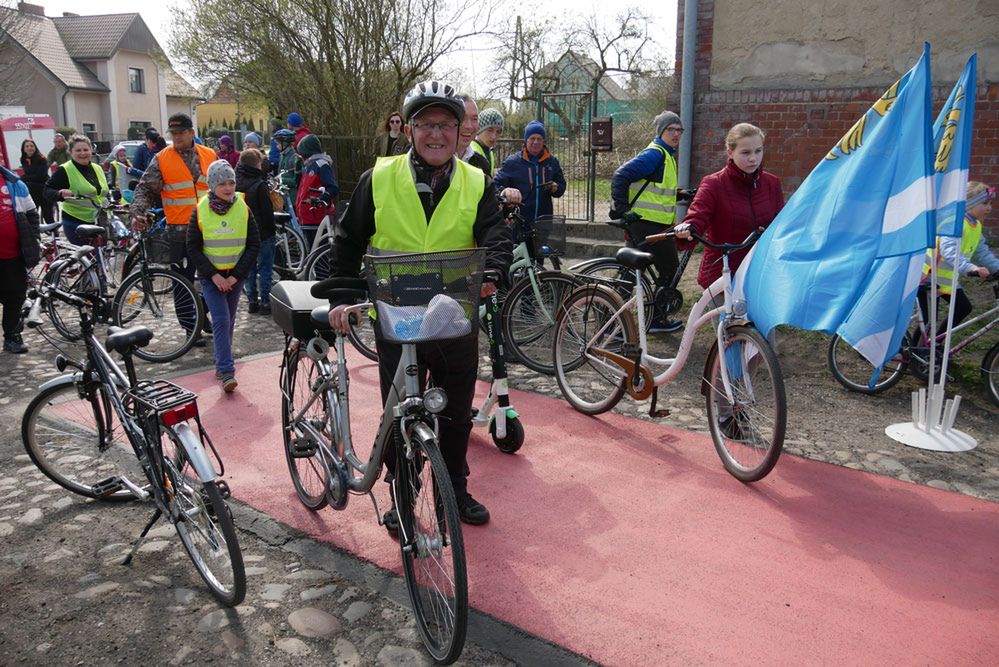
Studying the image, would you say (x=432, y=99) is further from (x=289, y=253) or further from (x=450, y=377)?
(x=289, y=253)

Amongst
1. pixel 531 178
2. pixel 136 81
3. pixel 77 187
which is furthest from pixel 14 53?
pixel 531 178

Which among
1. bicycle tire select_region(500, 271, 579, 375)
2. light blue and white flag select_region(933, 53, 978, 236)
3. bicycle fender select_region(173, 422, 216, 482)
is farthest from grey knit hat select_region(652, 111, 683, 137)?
bicycle fender select_region(173, 422, 216, 482)

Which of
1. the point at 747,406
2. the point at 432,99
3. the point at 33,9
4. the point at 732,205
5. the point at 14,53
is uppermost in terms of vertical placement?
the point at 33,9

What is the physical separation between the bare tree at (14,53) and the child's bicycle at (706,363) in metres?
32.4

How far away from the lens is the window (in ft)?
180

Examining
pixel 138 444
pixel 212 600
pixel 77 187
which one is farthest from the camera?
pixel 77 187

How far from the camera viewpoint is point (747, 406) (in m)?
4.52

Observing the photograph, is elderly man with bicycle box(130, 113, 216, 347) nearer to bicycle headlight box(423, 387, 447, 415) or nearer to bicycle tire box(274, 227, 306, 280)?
bicycle tire box(274, 227, 306, 280)

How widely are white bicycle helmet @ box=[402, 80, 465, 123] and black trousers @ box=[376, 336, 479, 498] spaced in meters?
0.97

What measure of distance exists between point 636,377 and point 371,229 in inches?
94.2

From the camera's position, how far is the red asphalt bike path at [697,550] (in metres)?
3.16

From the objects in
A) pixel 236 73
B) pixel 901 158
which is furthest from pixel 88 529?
pixel 236 73

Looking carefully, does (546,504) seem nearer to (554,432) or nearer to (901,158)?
(554,432)

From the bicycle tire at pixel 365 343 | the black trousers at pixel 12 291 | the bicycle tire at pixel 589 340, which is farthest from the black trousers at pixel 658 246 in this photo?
the black trousers at pixel 12 291
